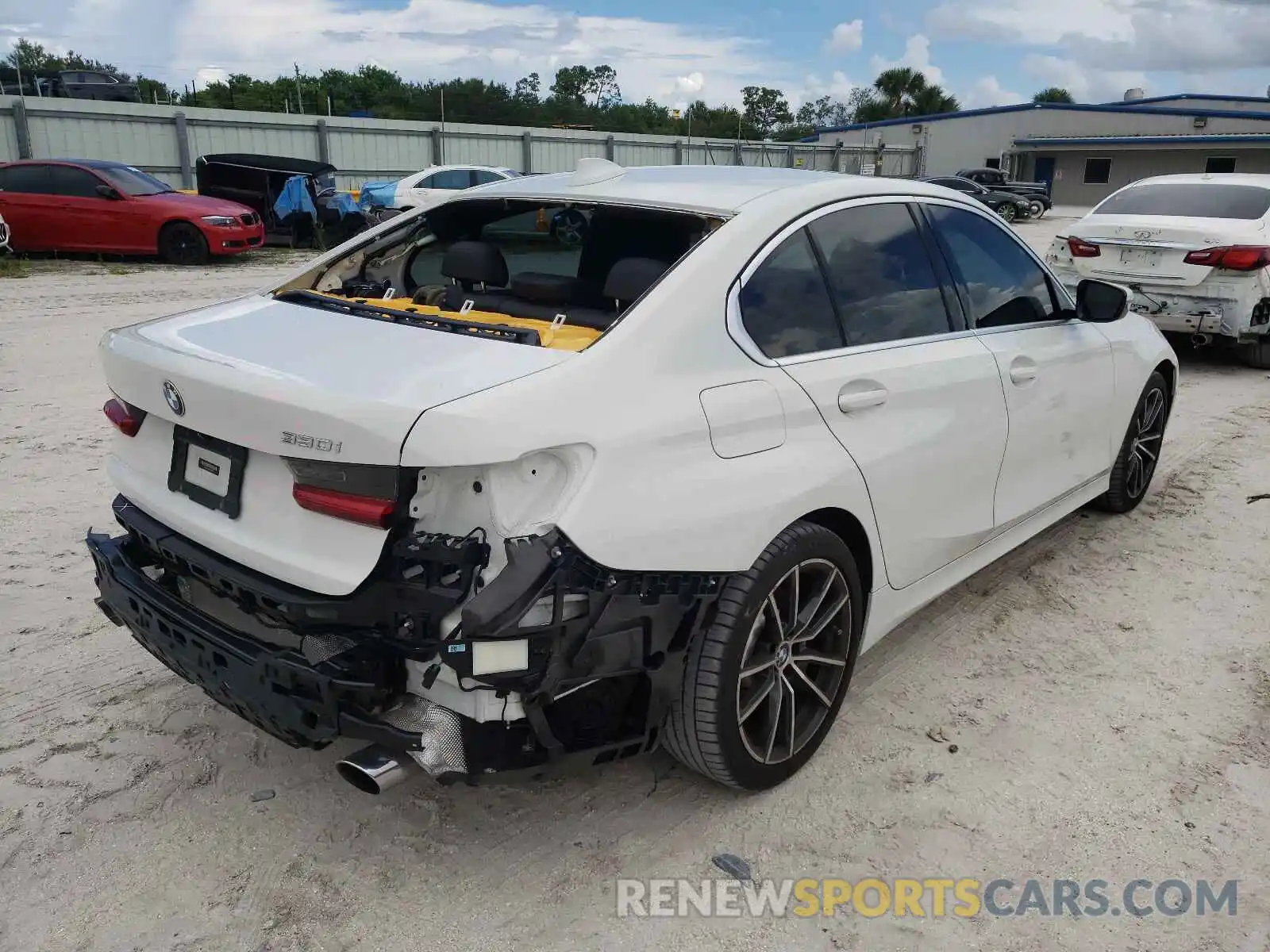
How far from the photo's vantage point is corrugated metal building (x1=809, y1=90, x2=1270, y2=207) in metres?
39.6

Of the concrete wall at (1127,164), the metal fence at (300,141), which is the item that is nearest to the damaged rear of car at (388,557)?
the metal fence at (300,141)

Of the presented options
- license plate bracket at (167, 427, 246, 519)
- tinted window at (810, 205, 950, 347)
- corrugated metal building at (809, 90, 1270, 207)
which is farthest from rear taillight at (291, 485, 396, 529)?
corrugated metal building at (809, 90, 1270, 207)

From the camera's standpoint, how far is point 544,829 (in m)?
2.73

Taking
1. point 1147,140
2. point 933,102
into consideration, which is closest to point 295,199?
point 1147,140

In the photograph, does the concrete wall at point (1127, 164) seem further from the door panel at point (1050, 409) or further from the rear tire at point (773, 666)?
the rear tire at point (773, 666)

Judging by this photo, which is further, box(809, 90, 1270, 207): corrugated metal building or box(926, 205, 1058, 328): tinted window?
box(809, 90, 1270, 207): corrugated metal building

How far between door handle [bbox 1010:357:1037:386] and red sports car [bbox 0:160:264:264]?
45.1ft

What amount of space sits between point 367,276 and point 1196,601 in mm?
3629

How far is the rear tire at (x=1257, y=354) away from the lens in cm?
881

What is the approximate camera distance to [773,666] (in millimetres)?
2701

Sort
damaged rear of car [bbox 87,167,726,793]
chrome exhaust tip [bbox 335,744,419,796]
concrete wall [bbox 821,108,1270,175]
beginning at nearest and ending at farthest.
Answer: damaged rear of car [bbox 87,167,726,793], chrome exhaust tip [bbox 335,744,419,796], concrete wall [bbox 821,108,1270,175]

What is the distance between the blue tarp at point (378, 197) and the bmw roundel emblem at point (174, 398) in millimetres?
16451

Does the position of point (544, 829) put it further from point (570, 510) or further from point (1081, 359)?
point (1081, 359)

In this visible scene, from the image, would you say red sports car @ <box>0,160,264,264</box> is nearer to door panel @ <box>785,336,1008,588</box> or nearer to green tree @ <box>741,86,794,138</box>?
door panel @ <box>785,336,1008,588</box>
